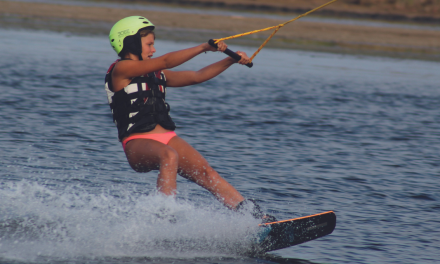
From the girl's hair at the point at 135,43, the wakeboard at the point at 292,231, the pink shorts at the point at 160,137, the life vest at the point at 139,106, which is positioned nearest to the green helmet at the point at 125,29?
the girl's hair at the point at 135,43

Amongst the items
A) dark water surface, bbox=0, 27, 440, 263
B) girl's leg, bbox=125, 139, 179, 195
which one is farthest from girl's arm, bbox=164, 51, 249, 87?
dark water surface, bbox=0, 27, 440, 263

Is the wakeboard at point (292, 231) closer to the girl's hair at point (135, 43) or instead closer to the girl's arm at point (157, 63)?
the girl's arm at point (157, 63)

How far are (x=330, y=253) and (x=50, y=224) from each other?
2.31 m

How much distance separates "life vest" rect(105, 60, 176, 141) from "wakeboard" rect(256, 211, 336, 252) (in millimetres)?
1170

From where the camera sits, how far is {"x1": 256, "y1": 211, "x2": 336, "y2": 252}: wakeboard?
4.95 meters

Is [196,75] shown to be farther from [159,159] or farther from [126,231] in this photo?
[126,231]

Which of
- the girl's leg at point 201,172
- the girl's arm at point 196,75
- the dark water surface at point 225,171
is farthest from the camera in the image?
the girl's arm at point 196,75

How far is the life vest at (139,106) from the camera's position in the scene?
4926 millimetres

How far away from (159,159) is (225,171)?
8.76ft

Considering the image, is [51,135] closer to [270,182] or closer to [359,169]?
[270,182]

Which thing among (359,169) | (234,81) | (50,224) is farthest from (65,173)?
(234,81)

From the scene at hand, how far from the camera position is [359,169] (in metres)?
7.89

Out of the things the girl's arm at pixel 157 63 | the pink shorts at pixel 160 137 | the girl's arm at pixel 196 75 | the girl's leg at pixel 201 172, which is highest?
the girl's arm at pixel 157 63

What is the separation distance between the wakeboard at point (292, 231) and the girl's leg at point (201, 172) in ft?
1.14
